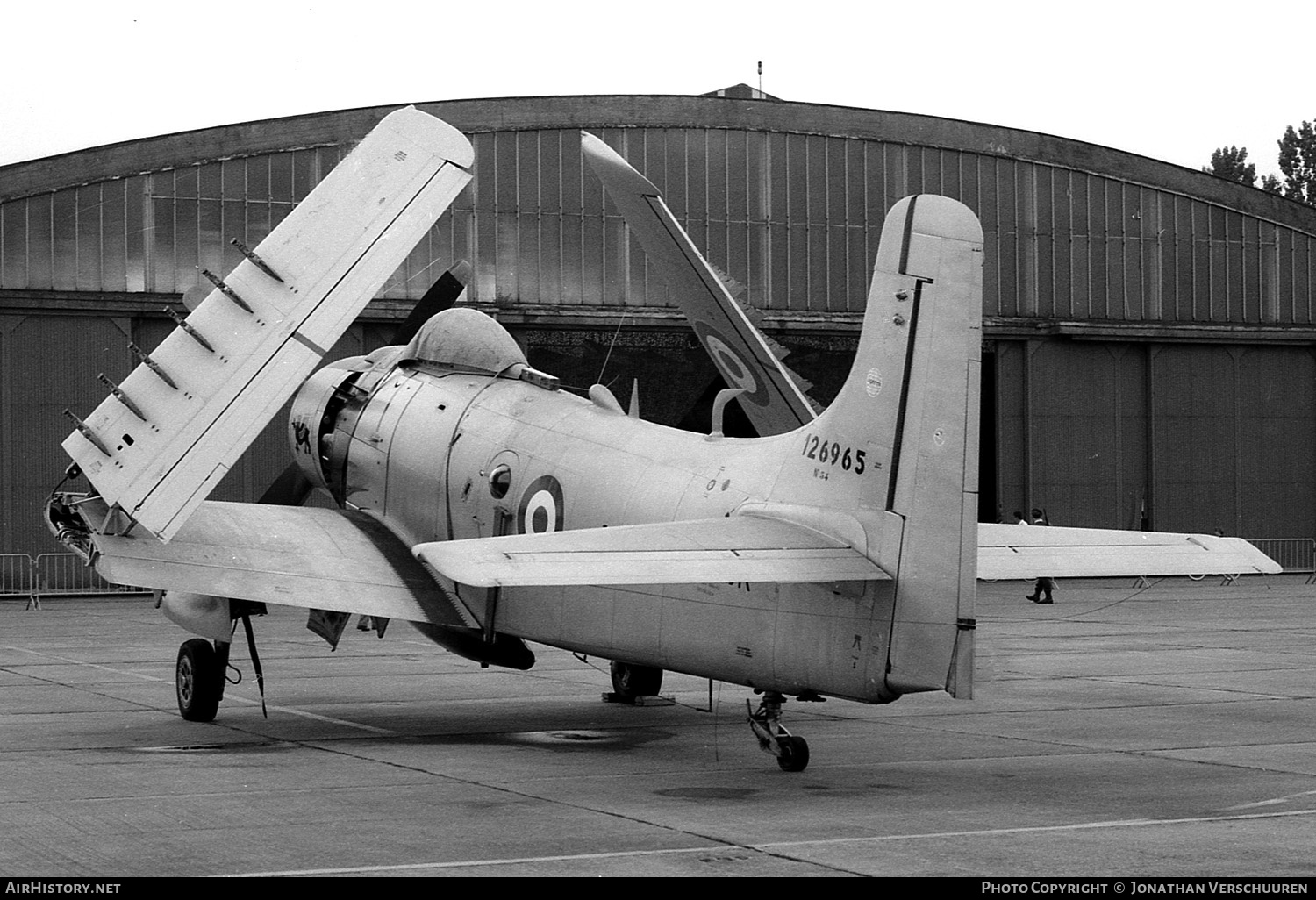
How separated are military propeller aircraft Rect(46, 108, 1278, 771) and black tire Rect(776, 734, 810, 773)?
2 centimetres

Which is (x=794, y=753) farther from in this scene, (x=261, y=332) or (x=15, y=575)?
(x=15, y=575)

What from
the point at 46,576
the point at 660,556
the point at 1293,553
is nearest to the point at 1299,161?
the point at 1293,553

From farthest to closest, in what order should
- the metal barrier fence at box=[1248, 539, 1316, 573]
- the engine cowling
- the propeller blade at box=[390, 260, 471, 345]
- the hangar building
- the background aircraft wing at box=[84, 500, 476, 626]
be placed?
the metal barrier fence at box=[1248, 539, 1316, 573]
the hangar building
the propeller blade at box=[390, 260, 471, 345]
the engine cowling
the background aircraft wing at box=[84, 500, 476, 626]

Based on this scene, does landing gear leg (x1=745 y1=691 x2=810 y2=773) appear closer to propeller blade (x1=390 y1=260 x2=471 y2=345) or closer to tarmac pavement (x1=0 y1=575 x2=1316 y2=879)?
tarmac pavement (x1=0 y1=575 x2=1316 y2=879)

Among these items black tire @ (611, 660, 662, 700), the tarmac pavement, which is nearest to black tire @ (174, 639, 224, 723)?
the tarmac pavement

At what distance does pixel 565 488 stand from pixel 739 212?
94.6 feet

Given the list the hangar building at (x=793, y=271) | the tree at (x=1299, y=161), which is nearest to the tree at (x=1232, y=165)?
the tree at (x=1299, y=161)

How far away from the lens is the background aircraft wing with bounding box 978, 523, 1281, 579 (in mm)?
11398

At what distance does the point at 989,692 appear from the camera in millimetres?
17750

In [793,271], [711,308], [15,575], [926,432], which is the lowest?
[15,575]

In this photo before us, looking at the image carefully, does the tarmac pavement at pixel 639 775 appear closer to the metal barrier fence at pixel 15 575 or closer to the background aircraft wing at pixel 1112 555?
the background aircraft wing at pixel 1112 555

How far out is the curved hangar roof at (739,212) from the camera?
37.5 meters

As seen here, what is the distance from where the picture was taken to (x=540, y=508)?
44.5 ft
